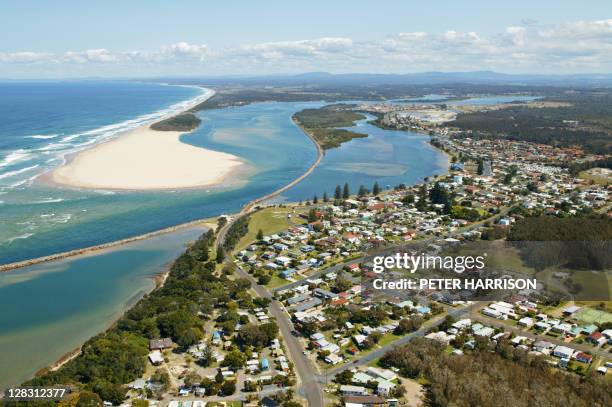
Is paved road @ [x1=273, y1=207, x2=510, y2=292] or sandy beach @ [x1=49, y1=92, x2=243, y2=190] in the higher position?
sandy beach @ [x1=49, y1=92, x2=243, y2=190]

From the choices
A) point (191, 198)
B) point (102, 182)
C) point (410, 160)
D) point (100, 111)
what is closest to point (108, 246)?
point (191, 198)

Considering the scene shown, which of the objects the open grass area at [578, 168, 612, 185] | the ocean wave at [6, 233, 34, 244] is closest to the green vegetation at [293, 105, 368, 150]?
the open grass area at [578, 168, 612, 185]

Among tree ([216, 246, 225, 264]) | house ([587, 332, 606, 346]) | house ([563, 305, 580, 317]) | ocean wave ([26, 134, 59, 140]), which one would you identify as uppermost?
ocean wave ([26, 134, 59, 140])

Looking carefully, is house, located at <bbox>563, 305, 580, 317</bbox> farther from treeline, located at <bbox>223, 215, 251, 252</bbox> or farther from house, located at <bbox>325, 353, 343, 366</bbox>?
treeline, located at <bbox>223, 215, 251, 252</bbox>

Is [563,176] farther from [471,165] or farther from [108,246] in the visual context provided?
[108,246]

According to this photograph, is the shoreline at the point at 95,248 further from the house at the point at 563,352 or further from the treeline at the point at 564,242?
the house at the point at 563,352

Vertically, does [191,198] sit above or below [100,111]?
below
